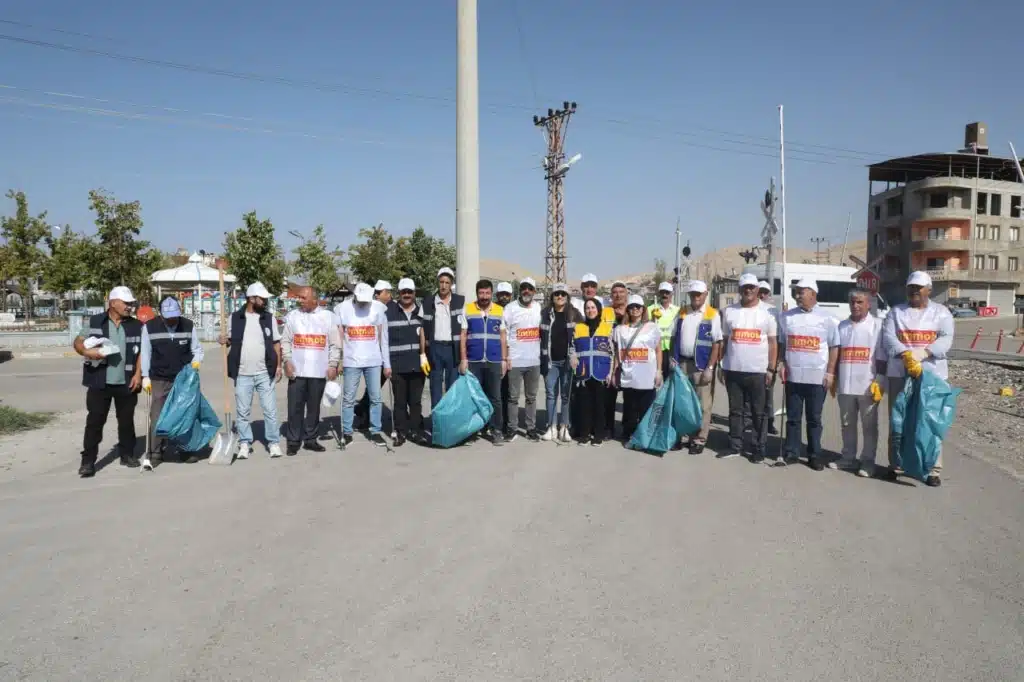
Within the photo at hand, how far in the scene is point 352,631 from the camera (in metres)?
3.85

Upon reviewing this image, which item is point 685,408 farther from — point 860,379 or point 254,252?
point 254,252

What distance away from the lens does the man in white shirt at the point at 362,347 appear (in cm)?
830

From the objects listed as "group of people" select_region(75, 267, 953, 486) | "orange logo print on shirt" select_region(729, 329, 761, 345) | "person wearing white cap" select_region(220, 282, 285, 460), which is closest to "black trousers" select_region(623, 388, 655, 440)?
"group of people" select_region(75, 267, 953, 486)

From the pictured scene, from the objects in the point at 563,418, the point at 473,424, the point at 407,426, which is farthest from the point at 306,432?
the point at 563,418

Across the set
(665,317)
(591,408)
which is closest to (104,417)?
(591,408)

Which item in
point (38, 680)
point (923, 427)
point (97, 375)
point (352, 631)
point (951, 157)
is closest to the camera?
point (38, 680)

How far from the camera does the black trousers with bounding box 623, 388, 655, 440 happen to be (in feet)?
27.7

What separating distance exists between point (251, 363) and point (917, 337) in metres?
6.76

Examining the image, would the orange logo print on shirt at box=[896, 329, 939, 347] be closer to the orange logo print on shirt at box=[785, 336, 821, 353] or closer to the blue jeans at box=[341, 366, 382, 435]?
the orange logo print on shirt at box=[785, 336, 821, 353]

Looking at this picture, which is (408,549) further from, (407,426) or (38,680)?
(407,426)

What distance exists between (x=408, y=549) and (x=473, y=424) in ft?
10.8

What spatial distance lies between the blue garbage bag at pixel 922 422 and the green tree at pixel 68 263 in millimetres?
30052

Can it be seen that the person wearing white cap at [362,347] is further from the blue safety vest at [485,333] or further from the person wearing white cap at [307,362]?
the blue safety vest at [485,333]

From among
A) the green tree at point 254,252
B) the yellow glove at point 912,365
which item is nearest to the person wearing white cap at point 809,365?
the yellow glove at point 912,365
